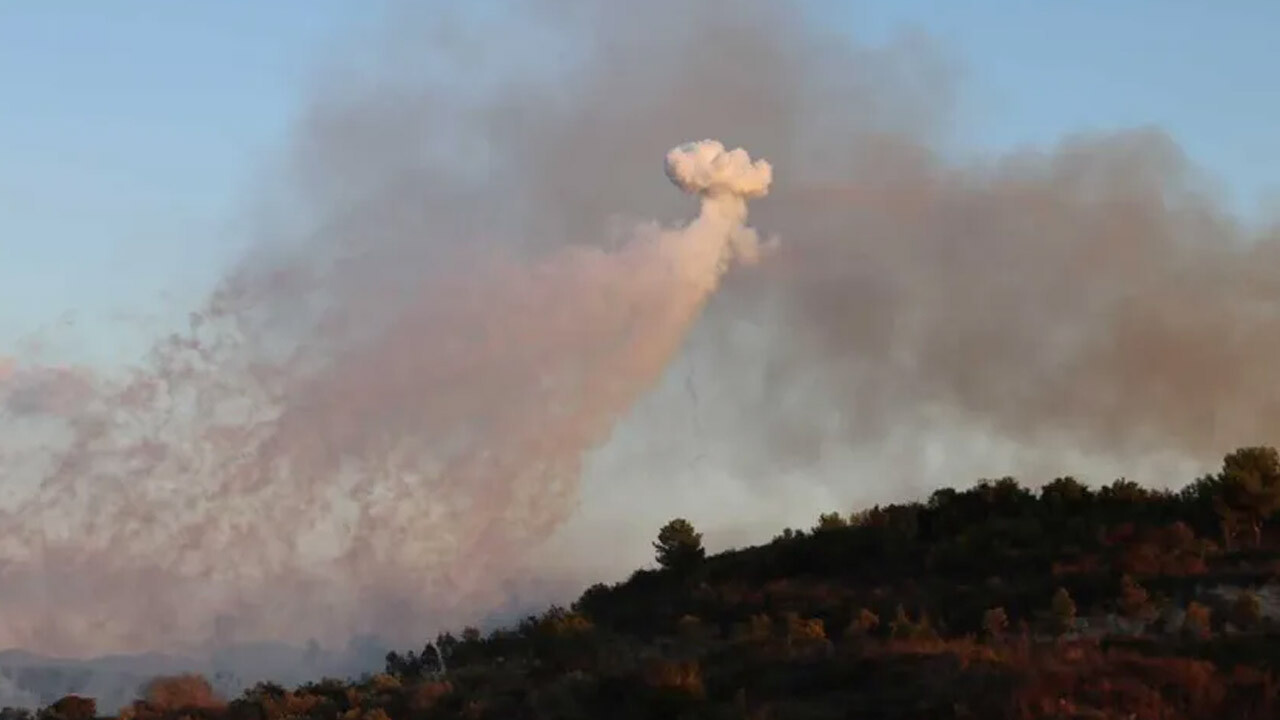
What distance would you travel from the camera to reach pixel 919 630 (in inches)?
1399

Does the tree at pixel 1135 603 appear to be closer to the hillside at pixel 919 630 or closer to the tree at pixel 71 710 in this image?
the hillside at pixel 919 630

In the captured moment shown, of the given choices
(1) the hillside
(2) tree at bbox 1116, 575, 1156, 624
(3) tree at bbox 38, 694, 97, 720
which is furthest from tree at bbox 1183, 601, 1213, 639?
(3) tree at bbox 38, 694, 97, 720

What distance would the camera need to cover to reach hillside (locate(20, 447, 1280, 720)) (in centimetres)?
2745

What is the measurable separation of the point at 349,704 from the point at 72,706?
16.1m

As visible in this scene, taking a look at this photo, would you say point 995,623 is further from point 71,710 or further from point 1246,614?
point 71,710

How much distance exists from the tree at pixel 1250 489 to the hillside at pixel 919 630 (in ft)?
0.22

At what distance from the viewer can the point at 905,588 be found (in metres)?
44.4

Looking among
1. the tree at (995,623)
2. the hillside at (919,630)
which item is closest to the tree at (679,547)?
the hillside at (919,630)

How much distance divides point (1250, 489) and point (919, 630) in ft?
58.2

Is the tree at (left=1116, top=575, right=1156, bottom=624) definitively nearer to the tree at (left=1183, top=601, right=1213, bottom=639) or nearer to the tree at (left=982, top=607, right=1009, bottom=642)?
the tree at (left=1183, top=601, right=1213, bottom=639)

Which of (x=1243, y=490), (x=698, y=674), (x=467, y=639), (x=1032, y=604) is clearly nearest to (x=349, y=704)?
(x=698, y=674)

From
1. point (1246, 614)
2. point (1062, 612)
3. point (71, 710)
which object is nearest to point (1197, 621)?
point (1246, 614)

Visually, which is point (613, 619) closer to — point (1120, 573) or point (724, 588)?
point (724, 588)

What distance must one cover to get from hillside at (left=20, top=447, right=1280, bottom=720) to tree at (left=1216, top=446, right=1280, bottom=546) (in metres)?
0.07
